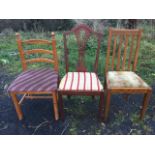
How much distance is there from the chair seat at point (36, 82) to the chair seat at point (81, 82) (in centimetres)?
15

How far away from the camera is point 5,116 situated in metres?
2.75

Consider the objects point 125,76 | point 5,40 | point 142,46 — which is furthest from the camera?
point 5,40

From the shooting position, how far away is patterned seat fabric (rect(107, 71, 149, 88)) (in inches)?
90.4

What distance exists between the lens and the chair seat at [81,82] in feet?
7.43

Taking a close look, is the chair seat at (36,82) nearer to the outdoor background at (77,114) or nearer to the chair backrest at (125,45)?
the outdoor background at (77,114)

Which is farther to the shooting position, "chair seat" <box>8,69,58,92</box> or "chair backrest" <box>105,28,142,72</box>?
"chair backrest" <box>105,28,142,72</box>

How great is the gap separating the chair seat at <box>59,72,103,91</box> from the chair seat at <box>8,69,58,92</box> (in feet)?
0.48

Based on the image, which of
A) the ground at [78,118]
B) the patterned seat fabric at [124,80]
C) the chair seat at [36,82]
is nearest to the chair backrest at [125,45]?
the patterned seat fabric at [124,80]

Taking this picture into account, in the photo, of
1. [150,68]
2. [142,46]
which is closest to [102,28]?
[142,46]

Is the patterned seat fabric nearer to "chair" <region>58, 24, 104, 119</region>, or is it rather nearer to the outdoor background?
"chair" <region>58, 24, 104, 119</region>

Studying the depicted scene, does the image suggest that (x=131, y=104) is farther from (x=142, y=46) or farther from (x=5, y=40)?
(x=5, y=40)

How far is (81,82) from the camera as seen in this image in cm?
239

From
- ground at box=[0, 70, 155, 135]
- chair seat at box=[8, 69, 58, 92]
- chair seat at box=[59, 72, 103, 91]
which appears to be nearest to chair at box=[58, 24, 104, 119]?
chair seat at box=[59, 72, 103, 91]

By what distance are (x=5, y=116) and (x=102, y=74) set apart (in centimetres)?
209
